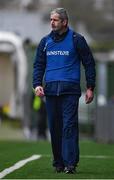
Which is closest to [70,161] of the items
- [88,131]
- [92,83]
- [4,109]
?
[92,83]

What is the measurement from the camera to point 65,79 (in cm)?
1113

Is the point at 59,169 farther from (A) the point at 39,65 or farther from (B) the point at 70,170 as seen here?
(A) the point at 39,65

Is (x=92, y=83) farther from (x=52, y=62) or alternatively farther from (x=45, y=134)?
(x=45, y=134)

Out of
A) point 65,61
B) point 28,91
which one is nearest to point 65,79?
point 65,61

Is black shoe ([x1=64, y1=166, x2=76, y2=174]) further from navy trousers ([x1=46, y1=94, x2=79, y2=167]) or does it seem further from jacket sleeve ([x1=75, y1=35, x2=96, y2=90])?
jacket sleeve ([x1=75, y1=35, x2=96, y2=90])

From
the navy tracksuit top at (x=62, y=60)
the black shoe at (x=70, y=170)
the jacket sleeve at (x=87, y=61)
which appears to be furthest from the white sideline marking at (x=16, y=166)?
the jacket sleeve at (x=87, y=61)

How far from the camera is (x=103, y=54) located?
4109 centimetres

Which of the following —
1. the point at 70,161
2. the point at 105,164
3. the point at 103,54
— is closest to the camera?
the point at 70,161

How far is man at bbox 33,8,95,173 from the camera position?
11.1 metres

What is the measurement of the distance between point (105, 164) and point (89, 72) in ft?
6.78

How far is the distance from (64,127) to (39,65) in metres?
0.81

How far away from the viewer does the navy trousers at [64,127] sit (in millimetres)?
11086

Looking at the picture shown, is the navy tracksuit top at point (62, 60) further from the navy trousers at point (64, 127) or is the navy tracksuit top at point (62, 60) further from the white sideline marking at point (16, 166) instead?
the white sideline marking at point (16, 166)

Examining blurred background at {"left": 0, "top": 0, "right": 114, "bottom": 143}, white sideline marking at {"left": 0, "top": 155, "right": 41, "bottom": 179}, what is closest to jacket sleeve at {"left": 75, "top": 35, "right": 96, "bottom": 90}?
white sideline marking at {"left": 0, "top": 155, "right": 41, "bottom": 179}
